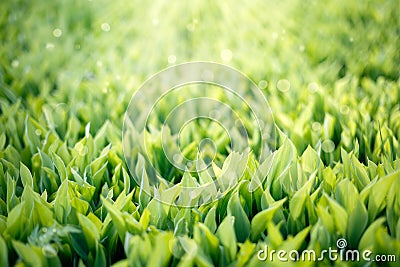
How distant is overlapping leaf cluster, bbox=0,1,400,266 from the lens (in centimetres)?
165

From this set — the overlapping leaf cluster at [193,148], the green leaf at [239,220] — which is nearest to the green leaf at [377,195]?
the overlapping leaf cluster at [193,148]

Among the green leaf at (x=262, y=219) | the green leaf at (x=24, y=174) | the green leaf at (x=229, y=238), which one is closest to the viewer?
the green leaf at (x=229, y=238)

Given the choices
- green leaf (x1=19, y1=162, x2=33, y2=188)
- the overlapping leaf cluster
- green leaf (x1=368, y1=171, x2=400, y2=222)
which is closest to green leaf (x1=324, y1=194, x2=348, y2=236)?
the overlapping leaf cluster

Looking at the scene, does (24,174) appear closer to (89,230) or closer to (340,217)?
(89,230)

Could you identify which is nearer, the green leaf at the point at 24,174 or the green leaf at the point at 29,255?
the green leaf at the point at 29,255

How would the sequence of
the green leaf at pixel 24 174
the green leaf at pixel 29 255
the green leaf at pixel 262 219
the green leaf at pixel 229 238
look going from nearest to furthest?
the green leaf at pixel 29 255
the green leaf at pixel 229 238
the green leaf at pixel 262 219
the green leaf at pixel 24 174

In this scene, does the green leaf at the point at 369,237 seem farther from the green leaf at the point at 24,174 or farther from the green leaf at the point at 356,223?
the green leaf at the point at 24,174

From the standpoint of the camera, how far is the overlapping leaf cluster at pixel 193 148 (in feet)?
5.40

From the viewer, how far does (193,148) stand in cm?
236

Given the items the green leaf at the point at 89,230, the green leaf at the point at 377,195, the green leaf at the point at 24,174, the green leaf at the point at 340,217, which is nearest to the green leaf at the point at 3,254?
the green leaf at the point at 89,230

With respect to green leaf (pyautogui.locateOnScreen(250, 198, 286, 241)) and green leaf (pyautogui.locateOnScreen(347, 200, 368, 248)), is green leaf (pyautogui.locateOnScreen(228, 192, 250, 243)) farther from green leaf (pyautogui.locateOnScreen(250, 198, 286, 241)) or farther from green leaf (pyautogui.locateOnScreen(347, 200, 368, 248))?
green leaf (pyautogui.locateOnScreen(347, 200, 368, 248))

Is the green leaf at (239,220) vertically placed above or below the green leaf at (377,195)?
below

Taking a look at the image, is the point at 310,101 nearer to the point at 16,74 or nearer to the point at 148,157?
the point at 148,157

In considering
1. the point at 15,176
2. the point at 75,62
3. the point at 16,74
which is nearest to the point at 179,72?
the point at 75,62
